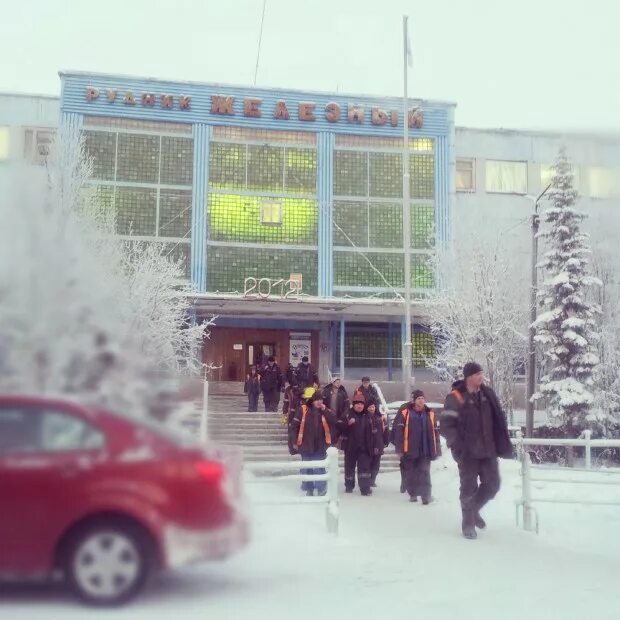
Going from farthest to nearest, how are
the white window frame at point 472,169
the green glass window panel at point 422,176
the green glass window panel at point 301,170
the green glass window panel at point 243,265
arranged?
the white window frame at point 472,169 < the green glass window panel at point 422,176 < the green glass window panel at point 301,170 < the green glass window panel at point 243,265

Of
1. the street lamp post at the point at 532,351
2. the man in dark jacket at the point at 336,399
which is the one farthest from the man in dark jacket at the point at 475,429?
the street lamp post at the point at 532,351

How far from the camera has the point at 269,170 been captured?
28.5 metres

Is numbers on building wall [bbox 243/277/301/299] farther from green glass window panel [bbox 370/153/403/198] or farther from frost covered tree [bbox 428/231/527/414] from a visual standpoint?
frost covered tree [bbox 428/231/527/414]

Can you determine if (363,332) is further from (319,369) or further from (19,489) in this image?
(19,489)

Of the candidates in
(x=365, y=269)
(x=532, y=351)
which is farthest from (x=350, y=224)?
(x=532, y=351)

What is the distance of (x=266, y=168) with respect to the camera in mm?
28453

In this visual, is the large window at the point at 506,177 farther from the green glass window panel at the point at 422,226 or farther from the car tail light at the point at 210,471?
the car tail light at the point at 210,471

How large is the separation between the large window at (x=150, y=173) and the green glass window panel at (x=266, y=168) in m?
2.41

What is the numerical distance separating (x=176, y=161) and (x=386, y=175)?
27.5ft

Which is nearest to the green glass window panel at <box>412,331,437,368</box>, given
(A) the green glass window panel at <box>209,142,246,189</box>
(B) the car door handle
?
(A) the green glass window panel at <box>209,142,246,189</box>

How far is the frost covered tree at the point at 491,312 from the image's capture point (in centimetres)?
2052

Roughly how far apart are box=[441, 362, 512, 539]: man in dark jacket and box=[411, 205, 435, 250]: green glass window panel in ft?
75.4

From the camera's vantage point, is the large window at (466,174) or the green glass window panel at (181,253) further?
the large window at (466,174)

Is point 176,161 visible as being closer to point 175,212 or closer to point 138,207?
point 175,212
